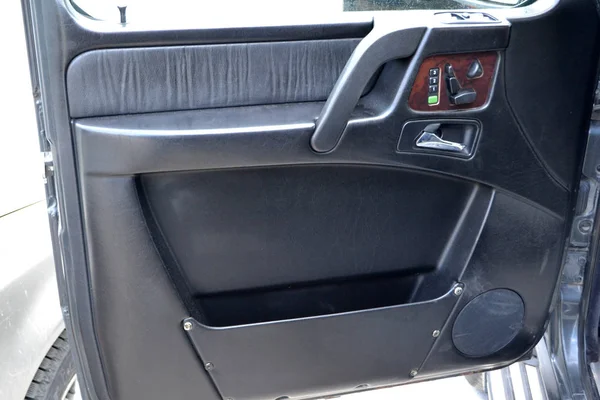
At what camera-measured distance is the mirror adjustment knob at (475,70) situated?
1.21m

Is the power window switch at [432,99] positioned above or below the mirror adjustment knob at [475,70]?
below

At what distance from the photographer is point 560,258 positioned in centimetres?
142

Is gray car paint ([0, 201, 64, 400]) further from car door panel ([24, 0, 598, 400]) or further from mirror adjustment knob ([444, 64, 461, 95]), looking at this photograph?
mirror adjustment knob ([444, 64, 461, 95])

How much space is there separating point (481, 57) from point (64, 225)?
79cm

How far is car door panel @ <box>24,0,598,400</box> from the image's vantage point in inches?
44.4

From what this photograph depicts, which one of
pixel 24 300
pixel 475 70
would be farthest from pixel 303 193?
pixel 24 300

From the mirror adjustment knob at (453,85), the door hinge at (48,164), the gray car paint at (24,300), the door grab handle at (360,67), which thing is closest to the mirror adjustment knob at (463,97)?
the mirror adjustment knob at (453,85)

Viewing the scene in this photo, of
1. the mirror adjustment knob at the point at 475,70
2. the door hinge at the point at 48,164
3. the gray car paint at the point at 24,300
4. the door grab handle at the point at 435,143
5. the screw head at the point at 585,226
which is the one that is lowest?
the gray car paint at the point at 24,300

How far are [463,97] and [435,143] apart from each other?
0.32 feet

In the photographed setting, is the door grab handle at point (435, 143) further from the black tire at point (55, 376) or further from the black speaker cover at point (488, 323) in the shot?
the black tire at point (55, 376)

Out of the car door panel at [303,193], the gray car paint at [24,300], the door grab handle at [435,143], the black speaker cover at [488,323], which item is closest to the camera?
the car door panel at [303,193]

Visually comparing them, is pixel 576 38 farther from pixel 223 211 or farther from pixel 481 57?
pixel 223 211

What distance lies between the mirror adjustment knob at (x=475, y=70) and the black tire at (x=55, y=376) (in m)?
1.16

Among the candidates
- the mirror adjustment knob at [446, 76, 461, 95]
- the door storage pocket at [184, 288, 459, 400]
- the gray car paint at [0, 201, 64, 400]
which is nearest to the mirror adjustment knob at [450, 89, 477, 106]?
the mirror adjustment knob at [446, 76, 461, 95]
